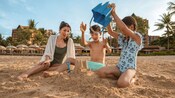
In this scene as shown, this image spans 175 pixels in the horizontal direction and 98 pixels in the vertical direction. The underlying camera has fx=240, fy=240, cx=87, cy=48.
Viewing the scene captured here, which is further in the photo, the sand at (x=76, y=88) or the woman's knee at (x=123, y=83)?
the woman's knee at (x=123, y=83)

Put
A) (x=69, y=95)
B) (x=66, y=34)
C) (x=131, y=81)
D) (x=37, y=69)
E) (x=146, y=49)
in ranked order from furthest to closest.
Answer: (x=146, y=49), (x=66, y=34), (x=37, y=69), (x=131, y=81), (x=69, y=95)

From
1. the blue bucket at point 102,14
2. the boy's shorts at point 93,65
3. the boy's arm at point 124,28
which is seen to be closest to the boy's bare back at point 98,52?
the boy's shorts at point 93,65

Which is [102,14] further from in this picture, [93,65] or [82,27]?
[93,65]

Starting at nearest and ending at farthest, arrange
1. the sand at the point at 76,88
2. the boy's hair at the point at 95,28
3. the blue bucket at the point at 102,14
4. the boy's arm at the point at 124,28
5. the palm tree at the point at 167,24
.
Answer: the sand at the point at 76,88 < the boy's arm at the point at 124,28 < the blue bucket at the point at 102,14 < the boy's hair at the point at 95,28 < the palm tree at the point at 167,24

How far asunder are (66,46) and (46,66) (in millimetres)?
575

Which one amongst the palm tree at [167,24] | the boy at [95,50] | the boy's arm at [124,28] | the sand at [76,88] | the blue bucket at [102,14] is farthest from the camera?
the palm tree at [167,24]

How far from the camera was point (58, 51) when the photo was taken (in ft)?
15.4

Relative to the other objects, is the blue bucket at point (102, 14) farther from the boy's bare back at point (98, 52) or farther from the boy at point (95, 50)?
the boy's bare back at point (98, 52)

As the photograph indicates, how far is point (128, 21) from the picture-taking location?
3.74 metres

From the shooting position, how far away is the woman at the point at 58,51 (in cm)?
447

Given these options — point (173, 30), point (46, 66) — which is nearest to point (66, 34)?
point (46, 66)

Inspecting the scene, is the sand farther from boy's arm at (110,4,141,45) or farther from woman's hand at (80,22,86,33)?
woman's hand at (80,22,86,33)

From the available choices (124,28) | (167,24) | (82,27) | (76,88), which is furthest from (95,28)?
(167,24)

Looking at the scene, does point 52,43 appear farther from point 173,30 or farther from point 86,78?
point 173,30
